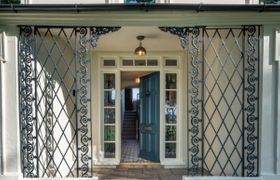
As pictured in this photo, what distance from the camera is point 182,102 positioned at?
464 centimetres

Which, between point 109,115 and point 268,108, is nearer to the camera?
point 268,108

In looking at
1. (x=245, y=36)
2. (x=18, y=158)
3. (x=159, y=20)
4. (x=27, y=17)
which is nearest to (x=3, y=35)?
(x=27, y=17)

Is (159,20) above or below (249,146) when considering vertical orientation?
above

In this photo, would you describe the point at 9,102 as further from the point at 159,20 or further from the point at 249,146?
the point at 249,146

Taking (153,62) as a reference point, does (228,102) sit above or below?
below

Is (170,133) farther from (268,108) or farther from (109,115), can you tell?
(268,108)

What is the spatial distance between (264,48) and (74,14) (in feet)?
7.89

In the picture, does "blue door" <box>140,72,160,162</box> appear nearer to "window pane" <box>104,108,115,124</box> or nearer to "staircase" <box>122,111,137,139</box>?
"window pane" <box>104,108,115,124</box>

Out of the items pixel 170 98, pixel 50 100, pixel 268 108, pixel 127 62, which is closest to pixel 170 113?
pixel 170 98

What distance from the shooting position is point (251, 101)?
111 inches

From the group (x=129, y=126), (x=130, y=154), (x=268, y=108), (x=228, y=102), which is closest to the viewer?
(x=268, y=108)

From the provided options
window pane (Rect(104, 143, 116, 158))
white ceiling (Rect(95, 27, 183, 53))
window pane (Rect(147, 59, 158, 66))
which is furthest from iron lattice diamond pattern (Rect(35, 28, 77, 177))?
window pane (Rect(147, 59, 158, 66))

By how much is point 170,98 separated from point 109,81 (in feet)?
4.59

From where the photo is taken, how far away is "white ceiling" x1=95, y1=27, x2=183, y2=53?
10.7ft
